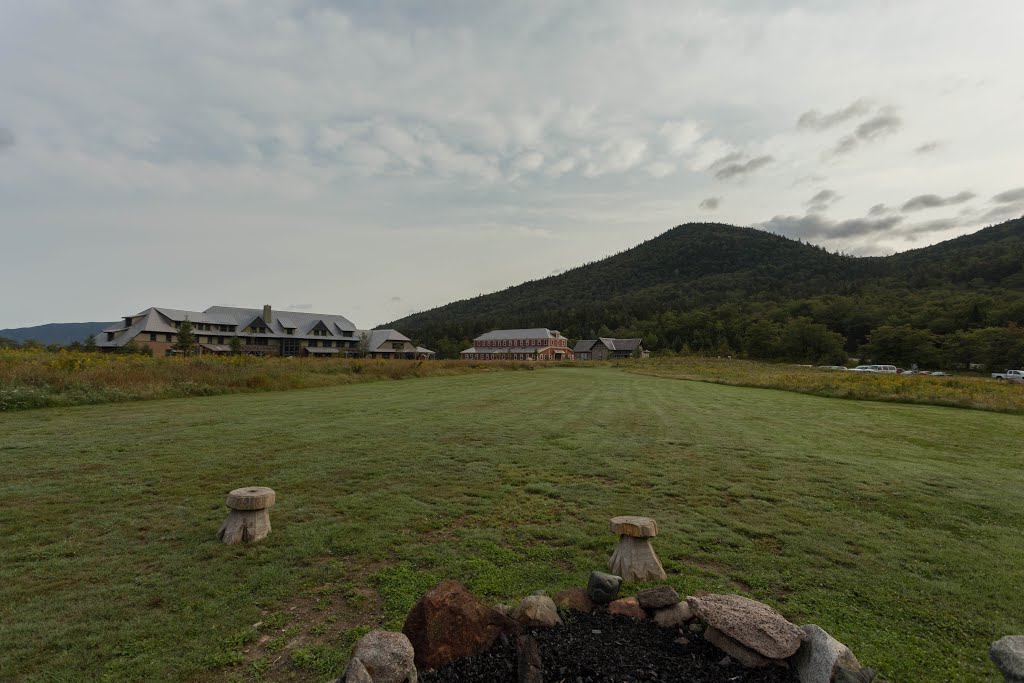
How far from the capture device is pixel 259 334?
75.8 m

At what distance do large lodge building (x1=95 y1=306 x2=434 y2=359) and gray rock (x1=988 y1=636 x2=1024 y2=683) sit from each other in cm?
7702

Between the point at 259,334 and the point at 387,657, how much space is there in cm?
8354

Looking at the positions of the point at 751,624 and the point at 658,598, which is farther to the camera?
the point at 658,598

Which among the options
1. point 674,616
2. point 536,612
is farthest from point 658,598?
point 536,612

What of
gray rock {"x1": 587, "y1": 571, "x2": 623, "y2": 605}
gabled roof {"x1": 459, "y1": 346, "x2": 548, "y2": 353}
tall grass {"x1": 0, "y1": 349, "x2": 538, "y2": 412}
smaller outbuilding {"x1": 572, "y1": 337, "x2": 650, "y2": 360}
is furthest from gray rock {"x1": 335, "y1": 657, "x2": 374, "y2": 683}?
smaller outbuilding {"x1": 572, "y1": 337, "x2": 650, "y2": 360}

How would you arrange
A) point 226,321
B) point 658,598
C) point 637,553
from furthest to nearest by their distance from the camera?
point 226,321 < point 637,553 < point 658,598

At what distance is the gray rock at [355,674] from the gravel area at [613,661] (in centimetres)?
61

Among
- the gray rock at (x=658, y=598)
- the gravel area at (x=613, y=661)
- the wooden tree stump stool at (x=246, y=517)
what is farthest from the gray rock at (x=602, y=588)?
the wooden tree stump stool at (x=246, y=517)

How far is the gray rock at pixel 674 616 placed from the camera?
4.21 m

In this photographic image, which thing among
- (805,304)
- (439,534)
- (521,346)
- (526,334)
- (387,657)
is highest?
(805,304)

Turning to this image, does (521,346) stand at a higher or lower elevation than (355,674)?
higher

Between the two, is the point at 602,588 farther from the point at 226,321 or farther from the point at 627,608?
the point at 226,321

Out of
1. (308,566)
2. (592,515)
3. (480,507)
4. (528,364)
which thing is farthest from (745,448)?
(528,364)

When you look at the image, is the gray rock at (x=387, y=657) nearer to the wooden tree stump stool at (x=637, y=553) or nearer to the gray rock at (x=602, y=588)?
the gray rock at (x=602, y=588)
